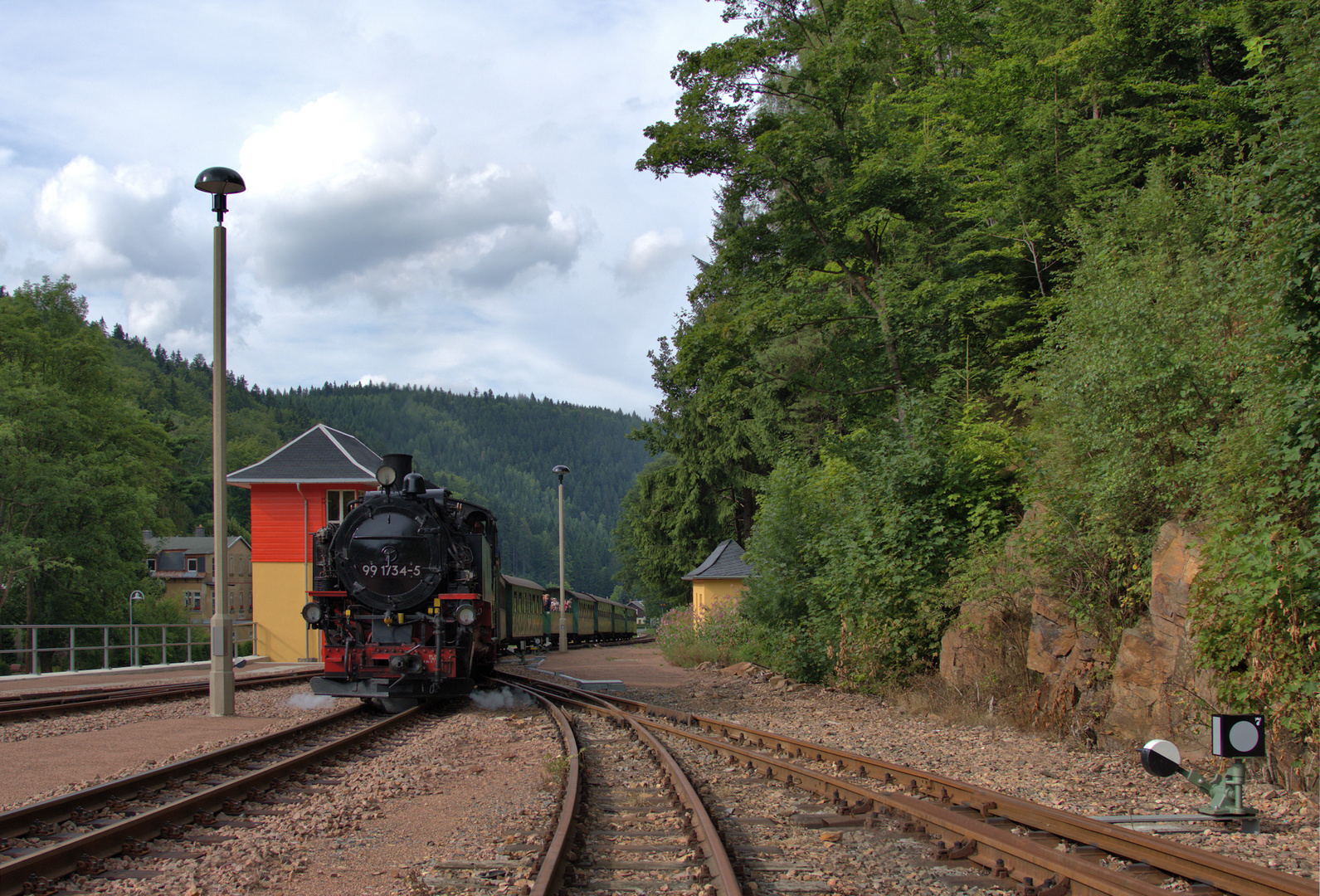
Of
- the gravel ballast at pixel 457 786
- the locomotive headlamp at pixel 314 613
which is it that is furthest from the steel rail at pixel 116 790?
the locomotive headlamp at pixel 314 613

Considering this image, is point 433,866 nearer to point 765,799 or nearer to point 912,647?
point 765,799

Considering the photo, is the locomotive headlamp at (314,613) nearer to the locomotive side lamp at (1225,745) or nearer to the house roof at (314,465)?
the locomotive side lamp at (1225,745)

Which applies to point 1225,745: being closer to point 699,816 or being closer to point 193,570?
point 699,816

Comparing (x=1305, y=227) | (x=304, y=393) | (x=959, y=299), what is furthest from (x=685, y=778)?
(x=304, y=393)

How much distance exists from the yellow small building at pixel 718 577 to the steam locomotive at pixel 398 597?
1588cm

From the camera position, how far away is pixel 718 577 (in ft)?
96.6

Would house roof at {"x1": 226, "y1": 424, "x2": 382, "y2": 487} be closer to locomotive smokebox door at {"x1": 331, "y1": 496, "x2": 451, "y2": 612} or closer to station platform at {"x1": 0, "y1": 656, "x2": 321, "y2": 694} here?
station platform at {"x1": 0, "y1": 656, "x2": 321, "y2": 694}

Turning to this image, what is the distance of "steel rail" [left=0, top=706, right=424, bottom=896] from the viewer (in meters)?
4.48

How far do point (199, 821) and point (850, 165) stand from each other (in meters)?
15.5

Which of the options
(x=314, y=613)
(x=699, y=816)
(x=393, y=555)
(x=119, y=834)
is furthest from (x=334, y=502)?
(x=699, y=816)

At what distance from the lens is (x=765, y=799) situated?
6863 millimetres

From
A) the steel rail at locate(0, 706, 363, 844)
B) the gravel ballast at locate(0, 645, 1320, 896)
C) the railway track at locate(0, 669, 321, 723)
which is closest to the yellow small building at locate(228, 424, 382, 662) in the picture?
the railway track at locate(0, 669, 321, 723)

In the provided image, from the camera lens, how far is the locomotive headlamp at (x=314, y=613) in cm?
1275

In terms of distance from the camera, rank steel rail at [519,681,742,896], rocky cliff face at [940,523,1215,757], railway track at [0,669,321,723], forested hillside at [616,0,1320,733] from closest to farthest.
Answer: steel rail at [519,681,742,896] → forested hillside at [616,0,1320,733] → rocky cliff face at [940,523,1215,757] → railway track at [0,669,321,723]
